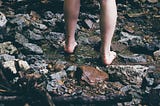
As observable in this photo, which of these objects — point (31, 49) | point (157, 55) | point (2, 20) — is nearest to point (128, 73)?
point (157, 55)

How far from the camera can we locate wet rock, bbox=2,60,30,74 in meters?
2.93

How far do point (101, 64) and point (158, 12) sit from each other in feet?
3.77

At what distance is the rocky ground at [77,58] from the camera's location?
2730 millimetres

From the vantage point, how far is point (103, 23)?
9.77 feet

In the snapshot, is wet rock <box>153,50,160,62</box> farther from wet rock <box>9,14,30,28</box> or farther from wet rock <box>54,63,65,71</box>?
wet rock <box>9,14,30,28</box>

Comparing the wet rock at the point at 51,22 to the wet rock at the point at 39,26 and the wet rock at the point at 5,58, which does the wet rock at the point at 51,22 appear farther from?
the wet rock at the point at 5,58

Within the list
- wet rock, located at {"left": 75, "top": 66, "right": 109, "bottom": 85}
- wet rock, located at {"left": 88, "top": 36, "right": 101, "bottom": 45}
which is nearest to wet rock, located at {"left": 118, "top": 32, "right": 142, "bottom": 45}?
wet rock, located at {"left": 88, "top": 36, "right": 101, "bottom": 45}

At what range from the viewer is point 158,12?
13.2ft

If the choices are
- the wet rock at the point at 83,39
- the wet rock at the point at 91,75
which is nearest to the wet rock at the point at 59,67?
the wet rock at the point at 91,75

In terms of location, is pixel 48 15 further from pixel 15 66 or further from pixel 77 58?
pixel 15 66

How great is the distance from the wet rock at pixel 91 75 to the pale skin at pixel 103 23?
0.45 ft

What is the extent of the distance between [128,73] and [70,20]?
0.61 metres

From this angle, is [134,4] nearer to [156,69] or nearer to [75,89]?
[156,69]

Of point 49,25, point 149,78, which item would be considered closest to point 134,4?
point 49,25
